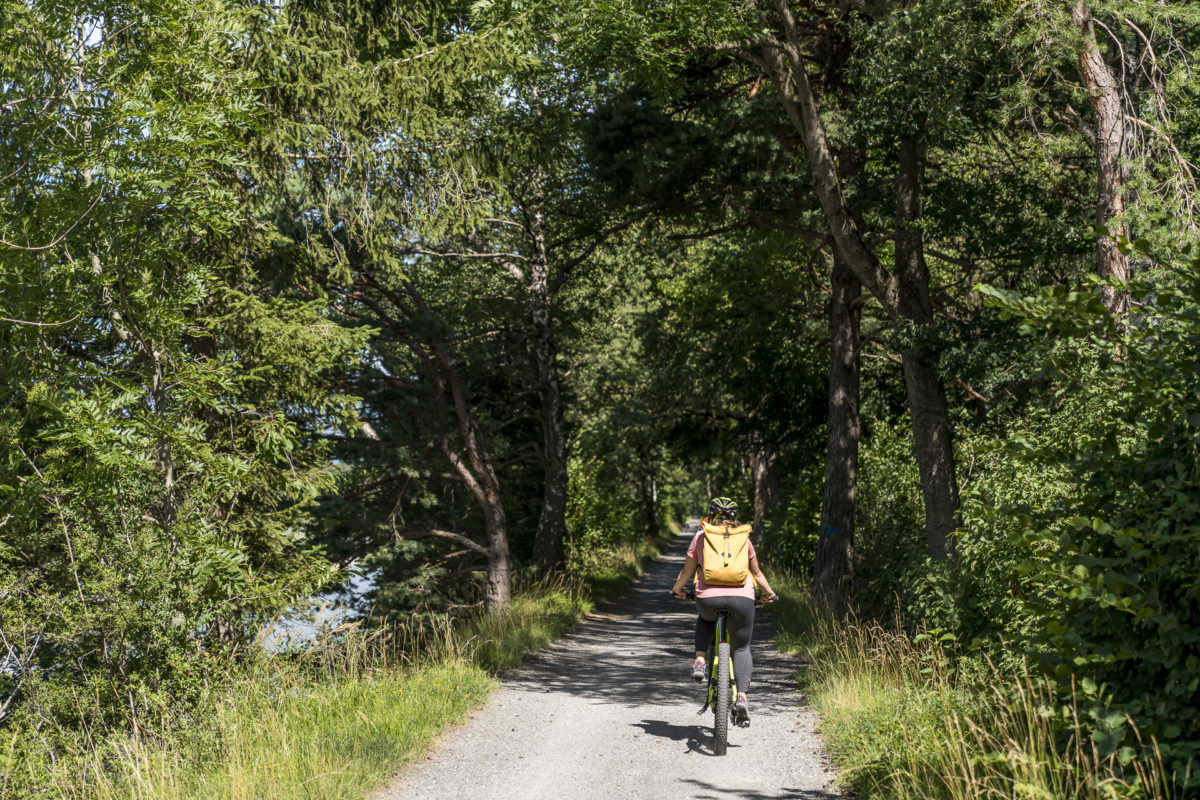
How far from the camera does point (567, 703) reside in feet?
30.8

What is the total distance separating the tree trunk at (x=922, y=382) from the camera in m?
11.9

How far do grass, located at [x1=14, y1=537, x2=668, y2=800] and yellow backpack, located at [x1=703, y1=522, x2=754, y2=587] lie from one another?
8.19ft

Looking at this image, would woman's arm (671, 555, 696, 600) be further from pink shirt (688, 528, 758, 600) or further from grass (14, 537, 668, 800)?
grass (14, 537, 668, 800)

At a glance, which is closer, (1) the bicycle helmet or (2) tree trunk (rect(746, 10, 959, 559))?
(1) the bicycle helmet

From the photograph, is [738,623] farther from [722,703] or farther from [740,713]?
[740,713]

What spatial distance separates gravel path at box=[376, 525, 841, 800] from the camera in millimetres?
6348

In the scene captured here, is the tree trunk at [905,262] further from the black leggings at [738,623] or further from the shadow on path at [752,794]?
the shadow on path at [752,794]

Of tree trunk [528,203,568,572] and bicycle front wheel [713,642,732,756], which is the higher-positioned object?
tree trunk [528,203,568,572]

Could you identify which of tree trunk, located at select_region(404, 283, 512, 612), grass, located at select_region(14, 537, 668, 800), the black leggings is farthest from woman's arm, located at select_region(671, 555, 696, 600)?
tree trunk, located at select_region(404, 283, 512, 612)

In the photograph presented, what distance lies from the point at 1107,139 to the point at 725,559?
17.1 ft

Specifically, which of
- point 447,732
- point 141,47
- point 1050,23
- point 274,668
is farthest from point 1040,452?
point 141,47

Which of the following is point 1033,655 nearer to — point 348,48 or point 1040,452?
point 1040,452

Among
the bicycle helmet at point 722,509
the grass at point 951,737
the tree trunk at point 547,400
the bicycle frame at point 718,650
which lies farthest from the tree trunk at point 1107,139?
the tree trunk at point 547,400

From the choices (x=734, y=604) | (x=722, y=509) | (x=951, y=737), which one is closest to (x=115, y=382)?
(x=722, y=509)
